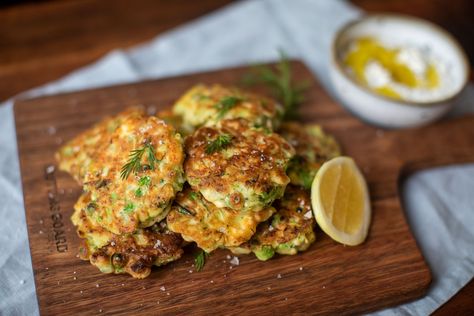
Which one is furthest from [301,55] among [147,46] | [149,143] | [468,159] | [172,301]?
[172,301]

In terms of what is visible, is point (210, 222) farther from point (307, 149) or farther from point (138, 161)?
point (307, 149)

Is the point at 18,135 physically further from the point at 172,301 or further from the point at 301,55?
the point at 301,55

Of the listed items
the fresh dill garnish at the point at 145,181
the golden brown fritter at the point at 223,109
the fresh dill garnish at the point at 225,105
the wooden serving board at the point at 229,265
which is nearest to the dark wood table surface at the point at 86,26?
the wooden serving board at the point at 229,265

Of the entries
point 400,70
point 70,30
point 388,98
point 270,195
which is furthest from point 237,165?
point 70,30

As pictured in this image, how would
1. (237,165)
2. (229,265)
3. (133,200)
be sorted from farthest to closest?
(229,265)
(237,165)
(133,200)

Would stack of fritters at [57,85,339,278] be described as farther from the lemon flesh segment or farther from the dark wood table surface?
the dark wood table surface

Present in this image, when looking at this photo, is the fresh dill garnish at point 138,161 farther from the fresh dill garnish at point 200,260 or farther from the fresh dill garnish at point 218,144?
the fresh dill garnish at point 200,260
